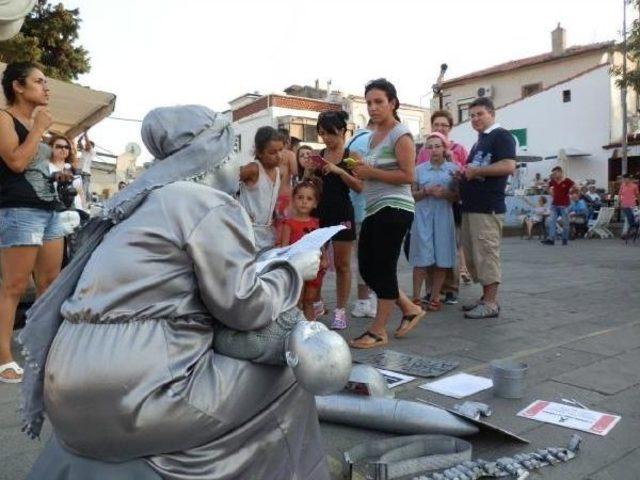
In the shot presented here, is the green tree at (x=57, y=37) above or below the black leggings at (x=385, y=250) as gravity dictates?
above

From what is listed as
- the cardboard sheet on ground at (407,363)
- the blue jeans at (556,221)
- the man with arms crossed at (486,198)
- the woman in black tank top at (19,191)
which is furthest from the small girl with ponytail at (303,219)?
the blue jeans at (556,221)

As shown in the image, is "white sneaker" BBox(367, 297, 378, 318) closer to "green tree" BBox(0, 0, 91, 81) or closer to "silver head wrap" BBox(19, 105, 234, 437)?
"silver head wrap" BBox(19, 105, 234, 437)

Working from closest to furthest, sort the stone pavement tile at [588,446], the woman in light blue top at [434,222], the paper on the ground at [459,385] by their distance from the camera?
the stone pavement tile at [588,446] → the paper on the ground at [459,385] → the woman in light blue top at [434,222]

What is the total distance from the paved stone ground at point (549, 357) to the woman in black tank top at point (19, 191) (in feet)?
1.69

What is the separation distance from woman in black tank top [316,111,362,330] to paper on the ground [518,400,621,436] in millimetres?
2114

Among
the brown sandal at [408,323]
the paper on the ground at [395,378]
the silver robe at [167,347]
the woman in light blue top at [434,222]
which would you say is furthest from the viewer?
the woman in light blue top at [434,222]

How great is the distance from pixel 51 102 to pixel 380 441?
712 centimetres

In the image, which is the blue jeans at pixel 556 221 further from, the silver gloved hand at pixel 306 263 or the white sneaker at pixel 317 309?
the silver gloved hand at pixel 306 263

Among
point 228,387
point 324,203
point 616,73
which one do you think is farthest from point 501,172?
point 616,73

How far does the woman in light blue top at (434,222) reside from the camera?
18.8 feet

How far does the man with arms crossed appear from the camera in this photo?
5355 millimetres

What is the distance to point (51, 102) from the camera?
807 cm

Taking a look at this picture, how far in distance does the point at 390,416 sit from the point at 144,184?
5.24ft

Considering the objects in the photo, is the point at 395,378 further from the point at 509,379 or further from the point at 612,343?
the point at 612,343
